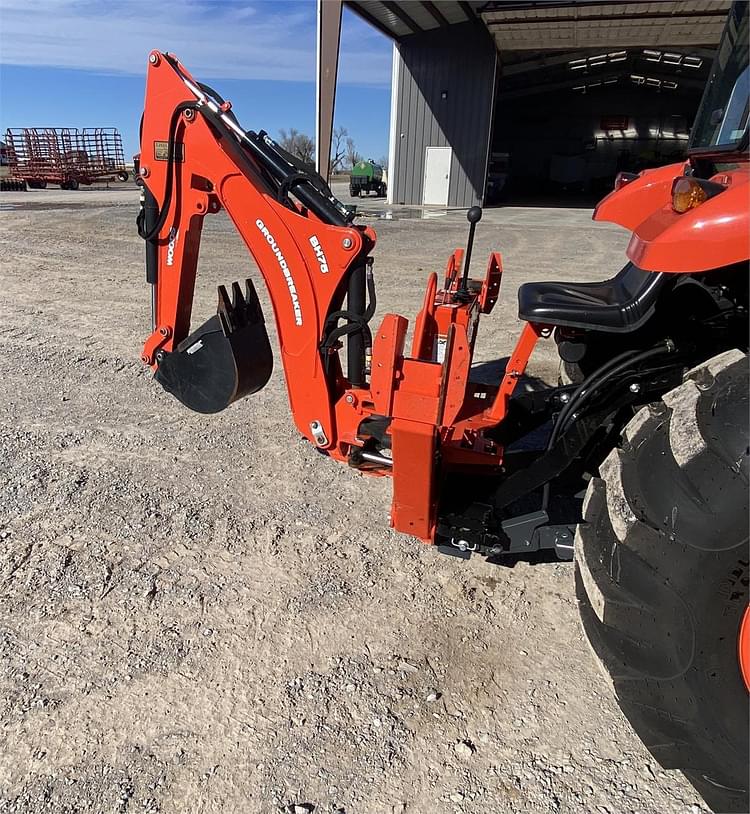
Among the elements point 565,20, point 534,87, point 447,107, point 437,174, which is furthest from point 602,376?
point 534,87

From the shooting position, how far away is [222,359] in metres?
2.71

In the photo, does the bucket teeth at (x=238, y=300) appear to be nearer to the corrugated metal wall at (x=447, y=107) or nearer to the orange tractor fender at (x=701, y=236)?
the orange tractor fender at (x=701, y=236)

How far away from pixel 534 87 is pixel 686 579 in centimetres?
3155

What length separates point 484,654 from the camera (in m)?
2.33


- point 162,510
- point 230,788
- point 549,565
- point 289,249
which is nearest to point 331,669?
point 230,788

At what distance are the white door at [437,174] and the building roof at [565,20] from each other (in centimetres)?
362

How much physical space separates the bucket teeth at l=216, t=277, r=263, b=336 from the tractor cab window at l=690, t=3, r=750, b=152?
1.90m

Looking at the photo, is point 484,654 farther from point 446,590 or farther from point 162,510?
point 162,510

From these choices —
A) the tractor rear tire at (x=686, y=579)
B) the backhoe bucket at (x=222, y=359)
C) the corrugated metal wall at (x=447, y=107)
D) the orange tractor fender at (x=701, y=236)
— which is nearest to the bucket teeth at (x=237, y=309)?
the backhoe bucket at (x=222, y=359)

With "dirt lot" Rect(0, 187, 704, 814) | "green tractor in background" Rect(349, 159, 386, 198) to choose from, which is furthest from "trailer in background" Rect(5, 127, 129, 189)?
"dirt lot" Rect(0, 187, 704, 814)

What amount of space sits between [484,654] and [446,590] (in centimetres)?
36

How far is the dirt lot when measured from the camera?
1847mm

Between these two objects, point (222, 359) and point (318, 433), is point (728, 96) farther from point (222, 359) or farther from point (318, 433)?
point (222, 359)

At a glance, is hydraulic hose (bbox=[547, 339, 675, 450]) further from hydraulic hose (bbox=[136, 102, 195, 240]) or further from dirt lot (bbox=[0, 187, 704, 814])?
hydraulic hose (bbox=[136, 102, 195, 240])
